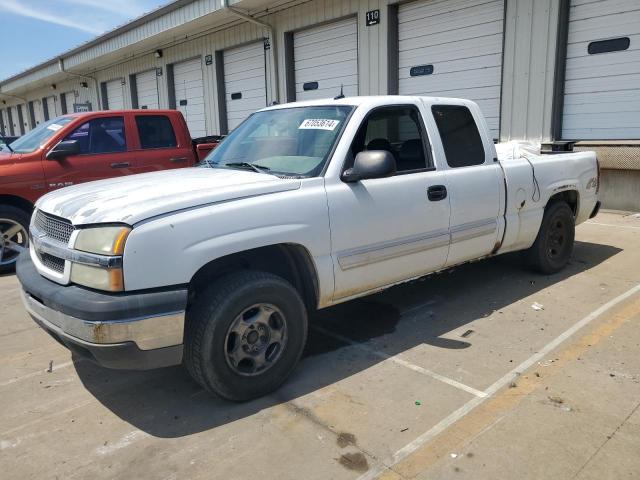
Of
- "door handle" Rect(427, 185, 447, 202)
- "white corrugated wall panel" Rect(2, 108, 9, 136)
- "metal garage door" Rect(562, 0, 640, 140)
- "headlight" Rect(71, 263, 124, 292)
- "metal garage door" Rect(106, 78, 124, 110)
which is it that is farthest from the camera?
"white corrugated wall panel" Rect(2, 108, 9, 136)

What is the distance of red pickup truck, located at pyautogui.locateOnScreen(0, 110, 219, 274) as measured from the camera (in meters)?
6.77

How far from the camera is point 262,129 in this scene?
4.44 metres

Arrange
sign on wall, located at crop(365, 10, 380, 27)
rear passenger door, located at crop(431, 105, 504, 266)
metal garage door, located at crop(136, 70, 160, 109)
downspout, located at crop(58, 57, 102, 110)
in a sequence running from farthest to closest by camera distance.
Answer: downspout, located at crop(58, 57, 102, 110), metal garage door, located at crop(136, 70, 160, 109), sign on wall, located at crop(365, 10, 380, 27), rear passenger door, located at crop(431, 105, 504, 266)

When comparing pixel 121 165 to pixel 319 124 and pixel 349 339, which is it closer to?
pixel 319 124

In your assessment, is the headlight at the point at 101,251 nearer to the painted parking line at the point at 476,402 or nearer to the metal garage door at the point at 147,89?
the painted parking line at the point at 476,402

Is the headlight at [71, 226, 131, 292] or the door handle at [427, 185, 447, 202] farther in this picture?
the door handle at [427, 185, 447, 202]

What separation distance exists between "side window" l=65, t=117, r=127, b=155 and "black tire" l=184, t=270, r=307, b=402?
509 centimetres

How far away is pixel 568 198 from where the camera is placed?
596cm

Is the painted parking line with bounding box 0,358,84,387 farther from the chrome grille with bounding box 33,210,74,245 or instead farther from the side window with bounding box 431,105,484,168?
the side window with bounding box 431,105,484,168

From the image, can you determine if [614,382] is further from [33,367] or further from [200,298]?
[33,367]

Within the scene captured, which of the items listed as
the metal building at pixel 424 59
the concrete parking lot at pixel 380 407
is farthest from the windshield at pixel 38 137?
the metal building at pixel 424 59

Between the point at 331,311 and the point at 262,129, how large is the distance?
1.78 m

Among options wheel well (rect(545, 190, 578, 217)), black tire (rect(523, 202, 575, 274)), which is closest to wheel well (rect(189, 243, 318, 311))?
black tire (rect(523, 202, 575, 274))

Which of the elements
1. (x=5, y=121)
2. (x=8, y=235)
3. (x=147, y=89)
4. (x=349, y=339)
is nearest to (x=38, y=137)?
(x=8, y=235)
